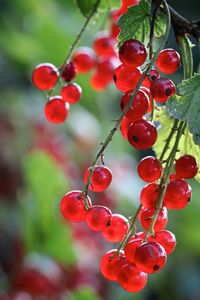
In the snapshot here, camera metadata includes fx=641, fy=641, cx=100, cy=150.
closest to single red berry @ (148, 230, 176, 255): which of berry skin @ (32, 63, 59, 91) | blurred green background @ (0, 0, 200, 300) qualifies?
berry skin @ (32, 63, 59, 91)

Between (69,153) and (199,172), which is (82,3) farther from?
(69,153)

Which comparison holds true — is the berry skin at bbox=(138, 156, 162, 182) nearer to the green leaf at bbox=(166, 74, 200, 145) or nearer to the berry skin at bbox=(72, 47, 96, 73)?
the green leaf at bbox=(166, 74, 200, 145)

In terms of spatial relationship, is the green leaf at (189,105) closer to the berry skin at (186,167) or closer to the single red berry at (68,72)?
the berry skin at (186,167)

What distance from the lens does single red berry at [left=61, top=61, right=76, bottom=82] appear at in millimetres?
805

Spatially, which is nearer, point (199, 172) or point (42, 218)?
point (199, 172)

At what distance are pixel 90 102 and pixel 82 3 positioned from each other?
958 millimetres

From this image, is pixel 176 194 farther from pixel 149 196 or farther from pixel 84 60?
pixel 84 60

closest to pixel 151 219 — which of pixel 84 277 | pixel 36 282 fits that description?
pixel 36 282

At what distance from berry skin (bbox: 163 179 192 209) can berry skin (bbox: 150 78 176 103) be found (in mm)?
87

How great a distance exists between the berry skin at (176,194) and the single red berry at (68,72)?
233 mm

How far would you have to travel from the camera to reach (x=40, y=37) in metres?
1.78

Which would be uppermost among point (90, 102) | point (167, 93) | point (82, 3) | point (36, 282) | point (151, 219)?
point (90, 102)

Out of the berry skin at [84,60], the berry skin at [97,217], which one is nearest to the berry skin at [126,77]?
the berry skin at [97,217]

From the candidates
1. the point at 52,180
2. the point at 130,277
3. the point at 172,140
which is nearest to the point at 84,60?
the point at 172,140
